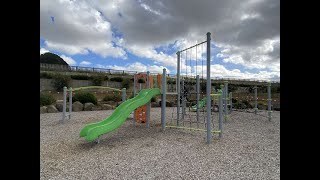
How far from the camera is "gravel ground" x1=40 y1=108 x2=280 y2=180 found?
12.4 feet

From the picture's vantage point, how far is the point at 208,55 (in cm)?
584

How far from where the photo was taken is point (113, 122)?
6.24 metres

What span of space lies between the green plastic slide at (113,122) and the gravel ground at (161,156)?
0.29 meters

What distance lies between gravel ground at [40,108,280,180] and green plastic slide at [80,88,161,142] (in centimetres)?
29

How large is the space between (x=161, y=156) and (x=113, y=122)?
210 centimetres

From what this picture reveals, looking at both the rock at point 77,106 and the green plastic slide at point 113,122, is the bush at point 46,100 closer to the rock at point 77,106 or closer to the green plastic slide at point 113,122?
the rock at point 77,106

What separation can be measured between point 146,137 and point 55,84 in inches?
768

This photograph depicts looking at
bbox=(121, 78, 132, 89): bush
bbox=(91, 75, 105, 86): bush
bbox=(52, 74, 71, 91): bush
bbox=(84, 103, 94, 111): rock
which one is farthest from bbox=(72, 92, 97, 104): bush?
bbox=(91, 75, 105, 86): bush

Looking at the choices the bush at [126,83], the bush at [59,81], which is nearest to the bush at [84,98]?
the bush at [59,81]

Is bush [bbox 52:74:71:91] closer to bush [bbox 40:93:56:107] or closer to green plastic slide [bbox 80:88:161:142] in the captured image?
bush [bbox 40:93:56:107]

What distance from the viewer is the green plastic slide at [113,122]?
18.8ft
